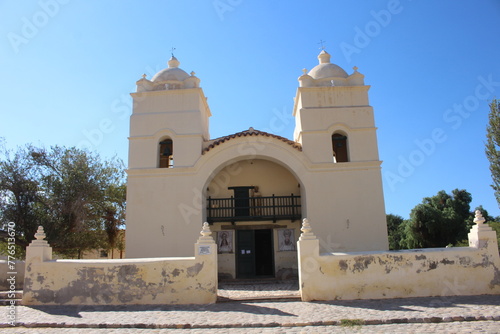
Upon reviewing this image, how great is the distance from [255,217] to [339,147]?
4581mm

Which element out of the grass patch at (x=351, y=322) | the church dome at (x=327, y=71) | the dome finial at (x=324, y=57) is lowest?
the grass patch at (x=351, y=322)

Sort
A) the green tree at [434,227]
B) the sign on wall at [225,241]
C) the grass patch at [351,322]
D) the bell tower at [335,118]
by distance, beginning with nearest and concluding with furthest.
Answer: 1. the grass patch at [351,322]
2. the bell tower at [335,118]
3. the sign on wall at [225,241]
4. the green tree at [434,227]

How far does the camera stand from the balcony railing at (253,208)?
15500 millimetres

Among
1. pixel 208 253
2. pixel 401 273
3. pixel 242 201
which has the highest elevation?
pixel 242 201

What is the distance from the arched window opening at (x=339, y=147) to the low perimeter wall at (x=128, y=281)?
26.0 feet

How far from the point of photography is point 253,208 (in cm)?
A: 1590

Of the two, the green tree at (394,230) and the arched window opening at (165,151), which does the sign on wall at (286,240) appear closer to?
the arched window opening at (165,151)

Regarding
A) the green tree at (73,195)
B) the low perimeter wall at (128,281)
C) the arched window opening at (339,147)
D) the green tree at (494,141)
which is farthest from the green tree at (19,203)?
the green tree at (494,141)

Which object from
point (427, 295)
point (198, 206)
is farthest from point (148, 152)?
point (427, 295)

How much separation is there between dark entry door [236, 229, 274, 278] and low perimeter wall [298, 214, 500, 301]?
20.4ft

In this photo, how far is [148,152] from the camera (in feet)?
50.7

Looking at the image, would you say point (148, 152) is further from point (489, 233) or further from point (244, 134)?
point (489, 233)

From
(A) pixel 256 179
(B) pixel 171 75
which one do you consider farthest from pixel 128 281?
(B) pixel 171 75

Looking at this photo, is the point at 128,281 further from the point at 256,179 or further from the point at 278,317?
the point at 256,179
